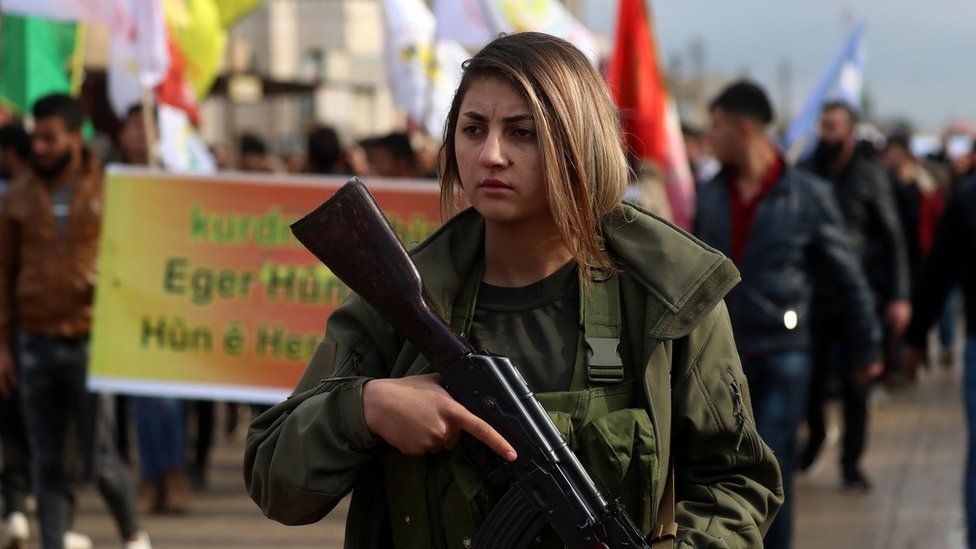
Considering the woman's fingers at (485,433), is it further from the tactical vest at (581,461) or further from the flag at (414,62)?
the flag at (414,62)

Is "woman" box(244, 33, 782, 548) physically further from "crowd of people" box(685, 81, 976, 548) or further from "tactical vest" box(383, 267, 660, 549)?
"crowd of people" box(685, 81, 976, 548)

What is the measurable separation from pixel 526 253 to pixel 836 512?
239 inches

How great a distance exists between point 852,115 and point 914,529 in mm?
3587

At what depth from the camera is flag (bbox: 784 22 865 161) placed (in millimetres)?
11773

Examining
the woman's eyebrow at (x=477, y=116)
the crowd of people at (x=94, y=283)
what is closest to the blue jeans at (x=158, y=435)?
the crowd of people at (x=94, y=283)

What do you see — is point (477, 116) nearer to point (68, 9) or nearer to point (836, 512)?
point (836, 512)

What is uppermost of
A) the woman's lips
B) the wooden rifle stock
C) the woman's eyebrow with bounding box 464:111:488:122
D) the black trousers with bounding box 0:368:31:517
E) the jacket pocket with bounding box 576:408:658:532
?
the woman's eyebrow with bounding box 464:111:488:122

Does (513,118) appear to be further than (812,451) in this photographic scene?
No

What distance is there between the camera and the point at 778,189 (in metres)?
6.32

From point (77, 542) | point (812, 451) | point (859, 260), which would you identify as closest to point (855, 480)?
point (812, 451)

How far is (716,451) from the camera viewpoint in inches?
104

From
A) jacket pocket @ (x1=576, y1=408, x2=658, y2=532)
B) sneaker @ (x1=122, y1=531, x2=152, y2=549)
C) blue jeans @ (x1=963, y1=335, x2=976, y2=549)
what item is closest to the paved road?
sneaker @ (x1=122, y1=531, x2=152, y2=549)

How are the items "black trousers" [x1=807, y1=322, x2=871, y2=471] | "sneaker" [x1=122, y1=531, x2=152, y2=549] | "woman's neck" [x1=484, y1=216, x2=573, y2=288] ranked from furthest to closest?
"black trousers" [x1=807, y1=322, x2=871, y2=471] < "sneaker" [x1=122, y1=531, x2=152, y2=549] < "woman's neck" [x1=484, y1=216, x2=573, y2=288]

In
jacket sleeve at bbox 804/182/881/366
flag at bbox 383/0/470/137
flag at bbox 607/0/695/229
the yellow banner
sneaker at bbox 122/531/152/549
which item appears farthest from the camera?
flag at bbox 383/0/470/137
